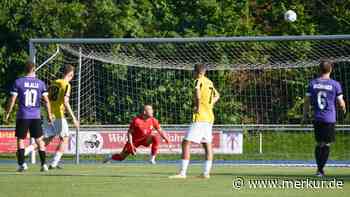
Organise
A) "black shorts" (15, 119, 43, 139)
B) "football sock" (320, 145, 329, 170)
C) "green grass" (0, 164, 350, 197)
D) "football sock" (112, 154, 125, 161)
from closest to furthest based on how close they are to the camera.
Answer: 1. "green grass" (0, 164, 350, 197)
2. "football sock" (320, 145, 329, 170)
3. "black shorts" (15, 119, 43, 139)
4. "football sock" (112, 154, 125, 161)

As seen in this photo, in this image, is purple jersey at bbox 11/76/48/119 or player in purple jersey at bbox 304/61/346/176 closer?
player in purple jersey at bbox 304/61/346/176

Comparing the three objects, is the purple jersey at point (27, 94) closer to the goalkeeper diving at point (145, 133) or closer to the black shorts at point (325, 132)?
the goalkeeper diving at point (145, 133)

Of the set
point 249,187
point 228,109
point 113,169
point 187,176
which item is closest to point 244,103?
point 228,109

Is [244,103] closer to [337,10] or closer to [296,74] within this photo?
[296,74]

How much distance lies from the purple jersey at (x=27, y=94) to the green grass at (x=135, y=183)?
3.40ft

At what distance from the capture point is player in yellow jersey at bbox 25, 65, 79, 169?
55.9 feet

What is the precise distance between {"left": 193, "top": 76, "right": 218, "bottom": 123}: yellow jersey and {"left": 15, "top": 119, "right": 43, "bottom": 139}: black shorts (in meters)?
3.23

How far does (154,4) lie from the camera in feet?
106

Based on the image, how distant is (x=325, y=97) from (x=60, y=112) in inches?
203

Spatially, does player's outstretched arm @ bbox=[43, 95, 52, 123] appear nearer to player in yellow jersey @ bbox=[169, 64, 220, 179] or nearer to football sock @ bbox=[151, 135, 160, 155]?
player in yellow jersey @ bbox=[169, 64, 220, 179]

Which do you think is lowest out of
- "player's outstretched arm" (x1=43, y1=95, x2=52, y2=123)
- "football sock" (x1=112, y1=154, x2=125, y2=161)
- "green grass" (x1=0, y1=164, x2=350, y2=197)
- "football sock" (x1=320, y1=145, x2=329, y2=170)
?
"green grass" (x1=0, y1=164, x2=350, y2=197)

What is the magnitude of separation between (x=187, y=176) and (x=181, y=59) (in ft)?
34.9

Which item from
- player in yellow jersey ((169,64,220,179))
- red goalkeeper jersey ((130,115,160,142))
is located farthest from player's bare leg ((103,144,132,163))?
player in yellow jersey ((169,64,220,179))

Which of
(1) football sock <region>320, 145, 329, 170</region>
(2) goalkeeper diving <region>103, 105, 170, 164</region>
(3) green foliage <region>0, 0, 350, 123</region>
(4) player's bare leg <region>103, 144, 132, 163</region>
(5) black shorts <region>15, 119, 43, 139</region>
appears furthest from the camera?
(3) green foliage <region>0, 0, 350, 123</region>
